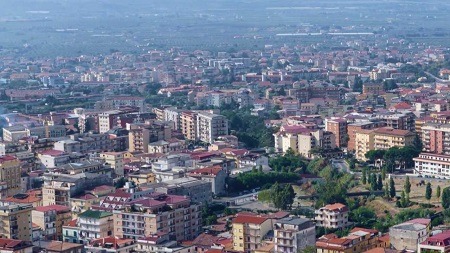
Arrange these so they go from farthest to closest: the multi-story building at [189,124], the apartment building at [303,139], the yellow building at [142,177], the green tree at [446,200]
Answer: the multi-story building at [189,124] → the apartment building at [303,139] → the yellow building at [142,177] → the green tree at [446,200]

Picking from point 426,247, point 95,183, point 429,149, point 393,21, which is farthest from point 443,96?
point 393,21

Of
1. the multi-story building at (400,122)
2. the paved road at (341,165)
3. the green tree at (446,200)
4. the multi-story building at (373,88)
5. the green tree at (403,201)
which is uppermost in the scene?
the multi-story building at (400,122)

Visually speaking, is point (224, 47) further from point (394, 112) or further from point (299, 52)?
point (394, 112)

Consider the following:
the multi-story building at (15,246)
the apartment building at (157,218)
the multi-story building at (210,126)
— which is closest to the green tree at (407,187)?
the apartment building at (157,218)

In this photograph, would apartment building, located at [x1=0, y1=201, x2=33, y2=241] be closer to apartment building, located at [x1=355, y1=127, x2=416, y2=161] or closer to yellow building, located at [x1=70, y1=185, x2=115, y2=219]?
yellow building, located at [x1=70, y1=185, x2=115, y2=219]

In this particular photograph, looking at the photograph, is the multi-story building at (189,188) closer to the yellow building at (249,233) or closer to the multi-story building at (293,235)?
the yellow building at (249,233)
